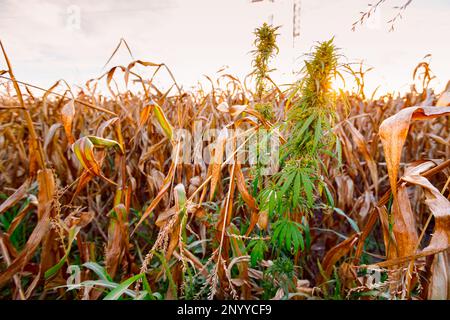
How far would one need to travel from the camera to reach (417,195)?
1.39m

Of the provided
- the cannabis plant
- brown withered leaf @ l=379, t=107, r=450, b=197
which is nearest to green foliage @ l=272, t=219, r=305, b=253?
the cannabis plant

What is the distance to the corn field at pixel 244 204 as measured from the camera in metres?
0.70

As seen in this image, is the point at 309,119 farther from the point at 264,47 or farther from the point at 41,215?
the point at 41,215

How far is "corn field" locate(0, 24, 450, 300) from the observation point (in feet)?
2.30

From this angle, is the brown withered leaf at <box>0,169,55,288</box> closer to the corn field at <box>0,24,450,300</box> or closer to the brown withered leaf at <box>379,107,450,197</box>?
the corn field at <box>0,24,450,300</box>

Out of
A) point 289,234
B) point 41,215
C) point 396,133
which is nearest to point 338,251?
point 289,234

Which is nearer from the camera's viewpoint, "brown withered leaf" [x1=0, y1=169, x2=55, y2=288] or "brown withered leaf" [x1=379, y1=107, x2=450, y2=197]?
"brown withered leaf" [x1=379, y1=107, x2=450, y2=197]

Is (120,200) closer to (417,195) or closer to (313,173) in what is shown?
(313,173)

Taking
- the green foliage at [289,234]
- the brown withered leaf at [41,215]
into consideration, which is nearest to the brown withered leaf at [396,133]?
the green foliage at [289,234]

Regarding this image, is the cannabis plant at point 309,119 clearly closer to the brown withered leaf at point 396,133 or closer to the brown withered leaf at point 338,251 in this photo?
the brown withered leaf at point 396,133

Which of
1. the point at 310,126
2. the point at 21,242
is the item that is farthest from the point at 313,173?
the point at 21,242
